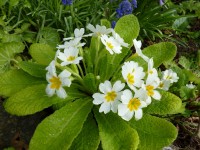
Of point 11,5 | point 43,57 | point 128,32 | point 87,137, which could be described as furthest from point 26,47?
point 87,137

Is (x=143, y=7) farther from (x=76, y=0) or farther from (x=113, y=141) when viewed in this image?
(x=113, y=141)

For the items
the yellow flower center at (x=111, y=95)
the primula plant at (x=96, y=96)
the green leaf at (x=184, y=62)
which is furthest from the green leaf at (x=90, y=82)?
the green leaf at (x=184, y=62)

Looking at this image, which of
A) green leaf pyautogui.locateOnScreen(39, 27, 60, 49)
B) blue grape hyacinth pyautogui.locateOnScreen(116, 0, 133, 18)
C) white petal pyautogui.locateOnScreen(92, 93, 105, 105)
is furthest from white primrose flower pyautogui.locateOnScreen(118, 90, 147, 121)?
green leaf pyautogui.locateOnScreen(39, 27, 60, 49)

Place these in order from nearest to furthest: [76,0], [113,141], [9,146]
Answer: [113,141] → [9,146] → [76,0]

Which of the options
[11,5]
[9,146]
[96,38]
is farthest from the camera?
[11,5]

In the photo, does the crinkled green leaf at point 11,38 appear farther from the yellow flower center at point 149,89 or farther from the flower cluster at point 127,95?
the yellow flower center at point 149,89

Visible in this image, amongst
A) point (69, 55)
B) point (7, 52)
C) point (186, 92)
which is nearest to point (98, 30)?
point (69, 55)

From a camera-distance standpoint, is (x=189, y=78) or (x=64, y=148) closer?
(x=64, y=148)
